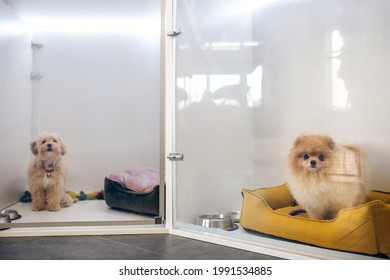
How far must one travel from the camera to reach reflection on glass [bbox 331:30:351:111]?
2.03 metres

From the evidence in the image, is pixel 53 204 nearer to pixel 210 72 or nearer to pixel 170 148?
pixel 170 148

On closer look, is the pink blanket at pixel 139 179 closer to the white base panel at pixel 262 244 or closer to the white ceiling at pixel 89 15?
the white base panel at pixel 262 244

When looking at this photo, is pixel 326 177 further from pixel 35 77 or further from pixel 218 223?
pixel 35 77

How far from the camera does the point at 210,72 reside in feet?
8.26

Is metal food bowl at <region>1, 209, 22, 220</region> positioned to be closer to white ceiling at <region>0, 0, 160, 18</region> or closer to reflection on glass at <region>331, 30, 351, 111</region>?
white ceiling at <region>0, 0, 160, 18</region>

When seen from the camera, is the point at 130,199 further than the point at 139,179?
No

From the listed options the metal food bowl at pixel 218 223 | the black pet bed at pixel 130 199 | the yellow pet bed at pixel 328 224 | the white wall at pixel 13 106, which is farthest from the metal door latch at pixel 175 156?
the white wall at pixel 13 106

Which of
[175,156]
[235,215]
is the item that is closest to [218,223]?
[235,215]

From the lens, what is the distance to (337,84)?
206 cm

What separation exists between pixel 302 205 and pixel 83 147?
2153 millimetres

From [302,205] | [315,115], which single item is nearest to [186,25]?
[315,115]

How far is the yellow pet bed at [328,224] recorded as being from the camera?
1630mm

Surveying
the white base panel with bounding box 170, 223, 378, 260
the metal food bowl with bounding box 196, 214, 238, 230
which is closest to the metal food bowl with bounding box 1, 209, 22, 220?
the white base panel with bounding box 170, 223, 378, 260

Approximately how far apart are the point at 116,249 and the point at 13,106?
5.71 feet
